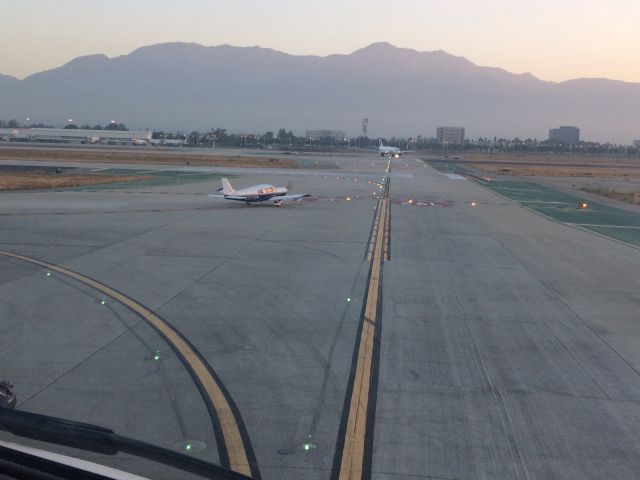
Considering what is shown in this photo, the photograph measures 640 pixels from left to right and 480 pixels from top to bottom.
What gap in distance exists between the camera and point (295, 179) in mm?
73875

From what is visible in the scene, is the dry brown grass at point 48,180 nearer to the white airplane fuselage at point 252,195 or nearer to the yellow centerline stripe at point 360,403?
the white airplane fuselage at point 252,195

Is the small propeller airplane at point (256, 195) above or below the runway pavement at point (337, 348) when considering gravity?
above

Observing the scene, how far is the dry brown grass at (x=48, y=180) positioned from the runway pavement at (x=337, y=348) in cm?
2559

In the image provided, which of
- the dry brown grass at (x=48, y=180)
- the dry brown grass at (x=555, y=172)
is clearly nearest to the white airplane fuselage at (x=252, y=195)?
the dry brown grass at (x=48, y=180)

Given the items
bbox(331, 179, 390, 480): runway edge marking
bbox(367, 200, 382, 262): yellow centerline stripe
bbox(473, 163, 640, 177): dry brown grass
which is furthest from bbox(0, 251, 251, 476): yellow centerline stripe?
bbox(473, 163, 640, 177): dry brown grass

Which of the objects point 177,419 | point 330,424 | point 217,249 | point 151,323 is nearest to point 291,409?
Result: point 330,424

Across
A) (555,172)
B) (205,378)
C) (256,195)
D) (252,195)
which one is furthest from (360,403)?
(555,172)

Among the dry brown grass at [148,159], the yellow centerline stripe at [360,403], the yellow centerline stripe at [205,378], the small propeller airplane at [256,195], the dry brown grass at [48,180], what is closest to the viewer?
the yellow centerline stripe at [360,403]

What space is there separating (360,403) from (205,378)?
301 cm

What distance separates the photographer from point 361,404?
11.4m

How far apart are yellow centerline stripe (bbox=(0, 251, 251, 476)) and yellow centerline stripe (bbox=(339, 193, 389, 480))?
144 centimetres

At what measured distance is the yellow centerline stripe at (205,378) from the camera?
9.26 m

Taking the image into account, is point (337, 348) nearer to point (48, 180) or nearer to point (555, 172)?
point (48, 180)

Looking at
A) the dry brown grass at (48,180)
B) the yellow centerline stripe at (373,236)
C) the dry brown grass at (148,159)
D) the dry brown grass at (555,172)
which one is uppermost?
the dry brown grass at (148,159)
